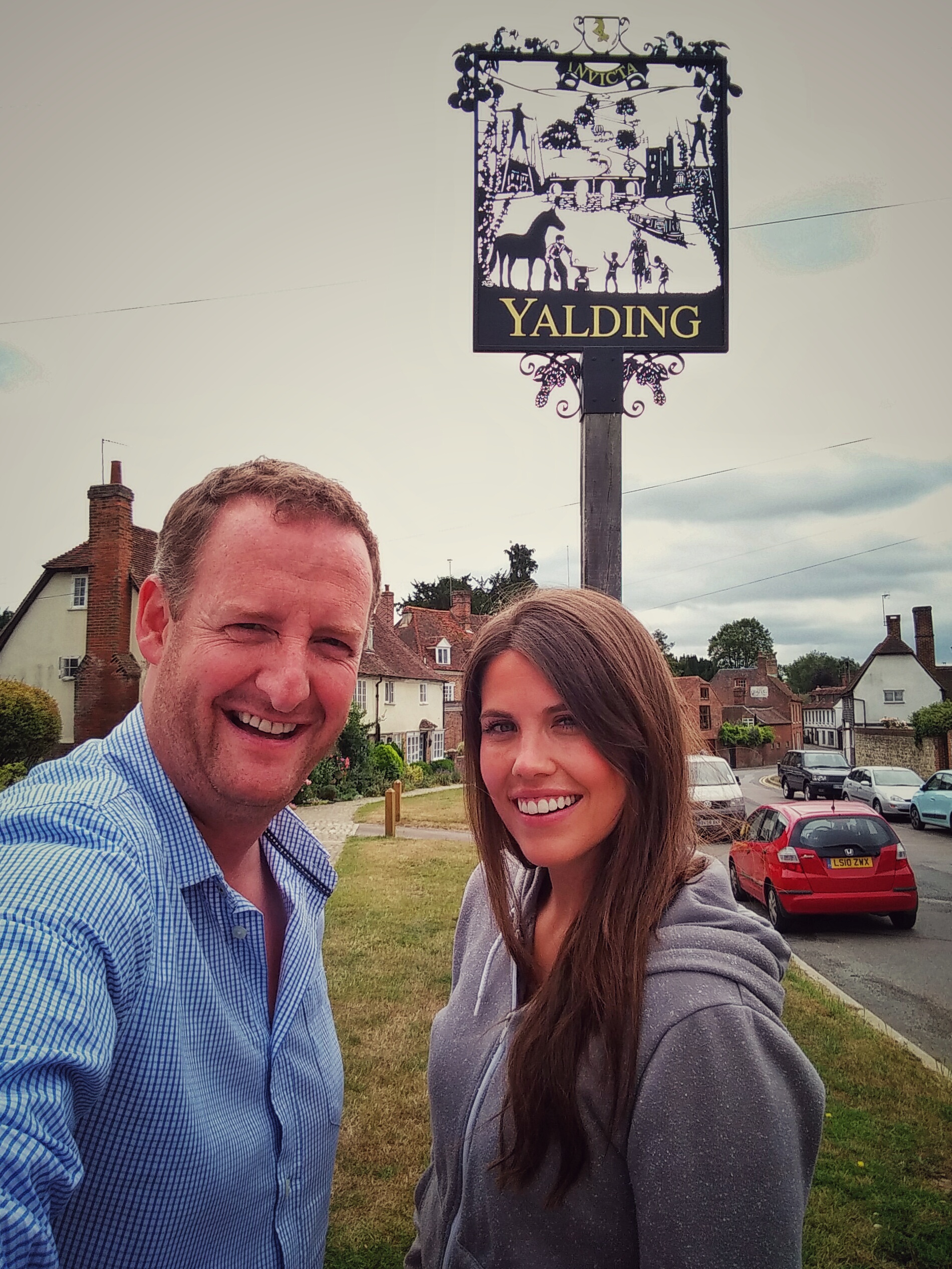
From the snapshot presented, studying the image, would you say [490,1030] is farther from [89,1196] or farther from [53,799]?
[53,799]

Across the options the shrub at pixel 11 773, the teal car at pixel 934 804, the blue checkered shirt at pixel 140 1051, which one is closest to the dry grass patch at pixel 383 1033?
the blue checkered shirt at pixel 140 1051

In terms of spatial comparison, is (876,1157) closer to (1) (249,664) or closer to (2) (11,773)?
(1) (249,664)

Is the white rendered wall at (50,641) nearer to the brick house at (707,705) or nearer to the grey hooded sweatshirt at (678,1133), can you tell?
the grey hooded sweatshirt at (678,1133)

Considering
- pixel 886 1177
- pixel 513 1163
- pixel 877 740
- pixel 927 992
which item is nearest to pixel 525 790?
pixel 513 1163

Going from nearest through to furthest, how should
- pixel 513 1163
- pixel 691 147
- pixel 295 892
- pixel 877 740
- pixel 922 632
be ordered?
pixel 513 1163 → pixel 295 892 → pixel 691 147 → pixel 877 740 → pixel 922 632

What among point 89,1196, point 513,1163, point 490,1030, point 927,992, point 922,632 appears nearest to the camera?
point 89,1196

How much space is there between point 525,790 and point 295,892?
813 millimetres

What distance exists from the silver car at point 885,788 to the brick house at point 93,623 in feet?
80.9

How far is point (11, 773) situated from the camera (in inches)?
618

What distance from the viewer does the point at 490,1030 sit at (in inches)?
75.7

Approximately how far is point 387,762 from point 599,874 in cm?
3221

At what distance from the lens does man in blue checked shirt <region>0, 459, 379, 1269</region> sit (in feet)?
3.82

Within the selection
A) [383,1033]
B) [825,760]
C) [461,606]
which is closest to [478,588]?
[461,606]

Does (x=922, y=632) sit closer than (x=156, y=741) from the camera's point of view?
No
